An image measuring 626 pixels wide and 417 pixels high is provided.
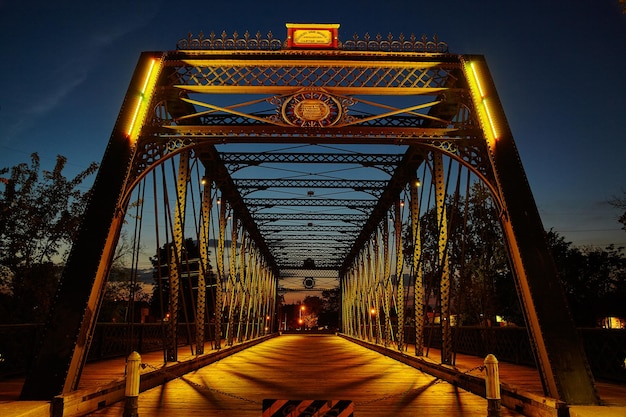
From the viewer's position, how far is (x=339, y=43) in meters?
10.0

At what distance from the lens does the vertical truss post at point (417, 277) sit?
1376 cm

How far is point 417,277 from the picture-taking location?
14156mm

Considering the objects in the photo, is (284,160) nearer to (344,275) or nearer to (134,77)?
(134,77)

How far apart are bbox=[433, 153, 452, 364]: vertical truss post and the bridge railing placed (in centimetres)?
41

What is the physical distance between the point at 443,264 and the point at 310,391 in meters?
3.84

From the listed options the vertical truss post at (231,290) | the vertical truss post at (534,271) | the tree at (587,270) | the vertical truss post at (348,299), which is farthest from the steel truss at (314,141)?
the vertical truss post at (348,299)

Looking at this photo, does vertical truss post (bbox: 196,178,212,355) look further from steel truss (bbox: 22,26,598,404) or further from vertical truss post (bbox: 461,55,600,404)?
vertical truss post (bbox: 461,55,600,404)

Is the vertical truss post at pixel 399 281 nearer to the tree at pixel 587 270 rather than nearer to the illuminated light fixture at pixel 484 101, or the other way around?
the illuminated light fixture at pixel 484 101

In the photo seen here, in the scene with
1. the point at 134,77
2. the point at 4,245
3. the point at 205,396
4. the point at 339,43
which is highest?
the point at 339,43

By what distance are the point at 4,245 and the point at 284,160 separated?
1042 cm

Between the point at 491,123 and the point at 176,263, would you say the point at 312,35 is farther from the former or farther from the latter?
the point at 176,263

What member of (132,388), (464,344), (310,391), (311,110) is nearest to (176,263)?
(310,391)

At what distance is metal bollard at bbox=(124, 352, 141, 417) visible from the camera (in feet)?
17.0

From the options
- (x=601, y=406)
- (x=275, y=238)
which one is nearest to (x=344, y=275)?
(x=275, y=238)
